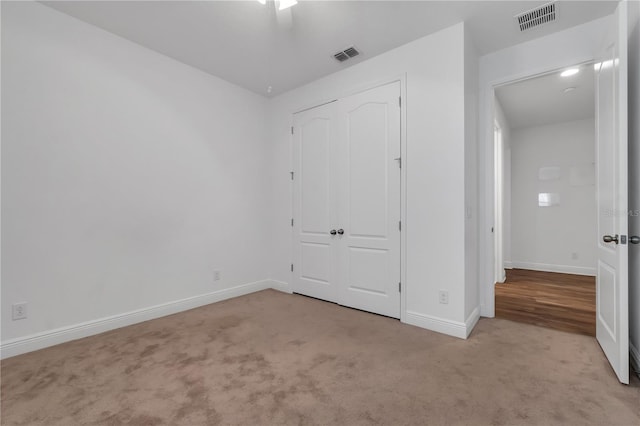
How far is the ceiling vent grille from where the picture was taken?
301cm

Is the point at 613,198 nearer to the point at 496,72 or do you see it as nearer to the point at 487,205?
the point at 487,205

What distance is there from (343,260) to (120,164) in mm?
2553

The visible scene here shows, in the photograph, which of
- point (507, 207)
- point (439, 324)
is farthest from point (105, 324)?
point (507, 207)

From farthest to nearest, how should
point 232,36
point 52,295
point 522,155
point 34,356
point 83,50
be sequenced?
point 522,155
point 232,36
point 83,50
point 52,295
point 34,356

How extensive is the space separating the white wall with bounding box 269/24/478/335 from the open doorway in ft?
5.19

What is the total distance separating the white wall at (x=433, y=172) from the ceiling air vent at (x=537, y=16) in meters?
0.51

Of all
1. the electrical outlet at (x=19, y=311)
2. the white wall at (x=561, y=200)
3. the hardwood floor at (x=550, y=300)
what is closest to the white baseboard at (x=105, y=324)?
the electrical outlet at (x=19, y=311)

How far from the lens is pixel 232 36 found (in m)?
2.80

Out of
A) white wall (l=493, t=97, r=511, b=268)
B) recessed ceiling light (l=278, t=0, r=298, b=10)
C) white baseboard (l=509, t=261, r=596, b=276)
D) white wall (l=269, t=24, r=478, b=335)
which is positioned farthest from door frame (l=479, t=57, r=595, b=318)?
white baseboard (l=509, t=261, r=596, b=276)

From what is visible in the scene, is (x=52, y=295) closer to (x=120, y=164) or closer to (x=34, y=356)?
(x=34, y=356)

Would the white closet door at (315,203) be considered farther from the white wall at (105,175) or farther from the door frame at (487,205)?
the door frame at (487,205)

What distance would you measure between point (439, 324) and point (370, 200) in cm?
140

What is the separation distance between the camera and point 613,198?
1.96m

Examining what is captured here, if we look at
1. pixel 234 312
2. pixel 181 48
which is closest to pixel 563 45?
pixel 181 48
